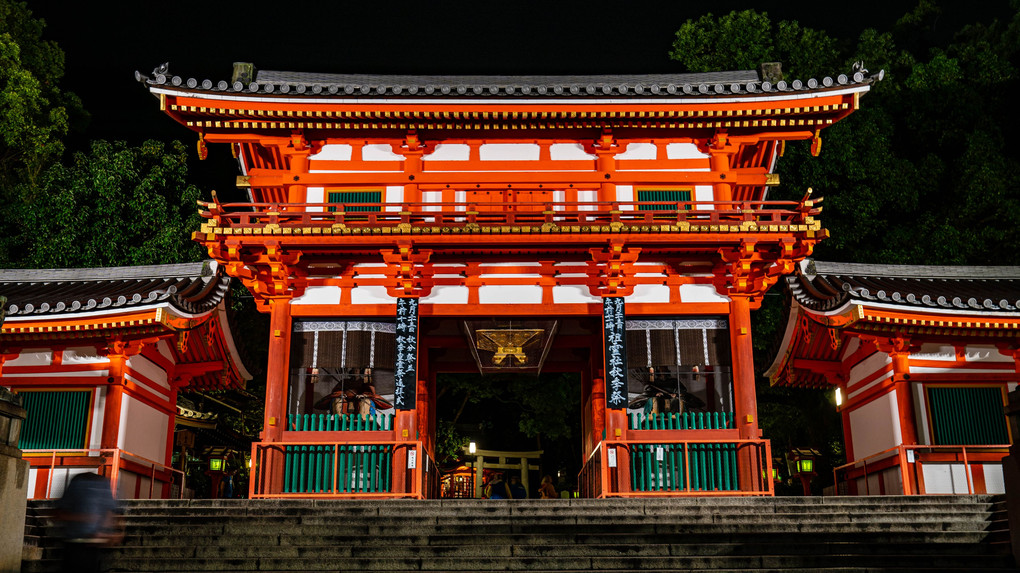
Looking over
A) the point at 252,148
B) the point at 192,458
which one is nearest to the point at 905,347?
the point at 252,148

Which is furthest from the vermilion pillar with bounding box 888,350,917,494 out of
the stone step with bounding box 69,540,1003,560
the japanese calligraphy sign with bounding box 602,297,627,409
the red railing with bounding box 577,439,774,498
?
the stone step with bounding box 69,540,1003,560

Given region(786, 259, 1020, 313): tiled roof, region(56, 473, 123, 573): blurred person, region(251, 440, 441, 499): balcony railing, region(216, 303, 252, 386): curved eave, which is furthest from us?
region(216, 303, 252, 386): curved eave

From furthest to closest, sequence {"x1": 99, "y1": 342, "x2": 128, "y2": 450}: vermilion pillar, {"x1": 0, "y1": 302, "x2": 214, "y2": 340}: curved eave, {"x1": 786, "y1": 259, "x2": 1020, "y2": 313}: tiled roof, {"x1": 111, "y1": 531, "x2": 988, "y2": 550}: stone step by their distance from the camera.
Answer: {"x1": 99, "y1": 342, "x2": 128, "y2": 450}: vermilion pillar → {"x1": 786, "y1": 259, "x2": 1020, "y2": 313}: tiled roof → {"x1": 0, "y1": 302, "x2": 214, "y2": 340}: curved eave → {"x1": 111, "y1": 531, "x2": 988, "y2": 550}: stone step

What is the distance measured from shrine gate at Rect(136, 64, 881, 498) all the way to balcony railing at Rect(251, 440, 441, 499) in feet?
0.11

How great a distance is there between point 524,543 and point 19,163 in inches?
1019

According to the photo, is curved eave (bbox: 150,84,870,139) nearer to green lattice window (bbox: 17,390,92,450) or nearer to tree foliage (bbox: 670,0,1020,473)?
green lattice window (bbox: 17,390,92,450)

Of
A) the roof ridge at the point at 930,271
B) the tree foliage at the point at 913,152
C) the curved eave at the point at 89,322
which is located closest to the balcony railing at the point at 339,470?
the curved eave at the point at 89,322

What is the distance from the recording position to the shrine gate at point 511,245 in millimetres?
14414

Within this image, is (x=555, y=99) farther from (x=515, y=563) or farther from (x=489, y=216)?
(x=515, y=563)

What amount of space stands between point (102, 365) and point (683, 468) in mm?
10829

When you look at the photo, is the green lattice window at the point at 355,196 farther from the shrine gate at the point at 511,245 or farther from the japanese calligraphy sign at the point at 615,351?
the japanese calligraphy sign at the point at 615,351

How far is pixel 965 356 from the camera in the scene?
55.0ft

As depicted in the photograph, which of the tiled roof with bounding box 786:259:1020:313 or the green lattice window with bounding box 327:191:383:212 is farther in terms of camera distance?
the green lattice window with bounding box 327:191:383:212

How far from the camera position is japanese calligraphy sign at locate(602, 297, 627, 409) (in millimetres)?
14586
